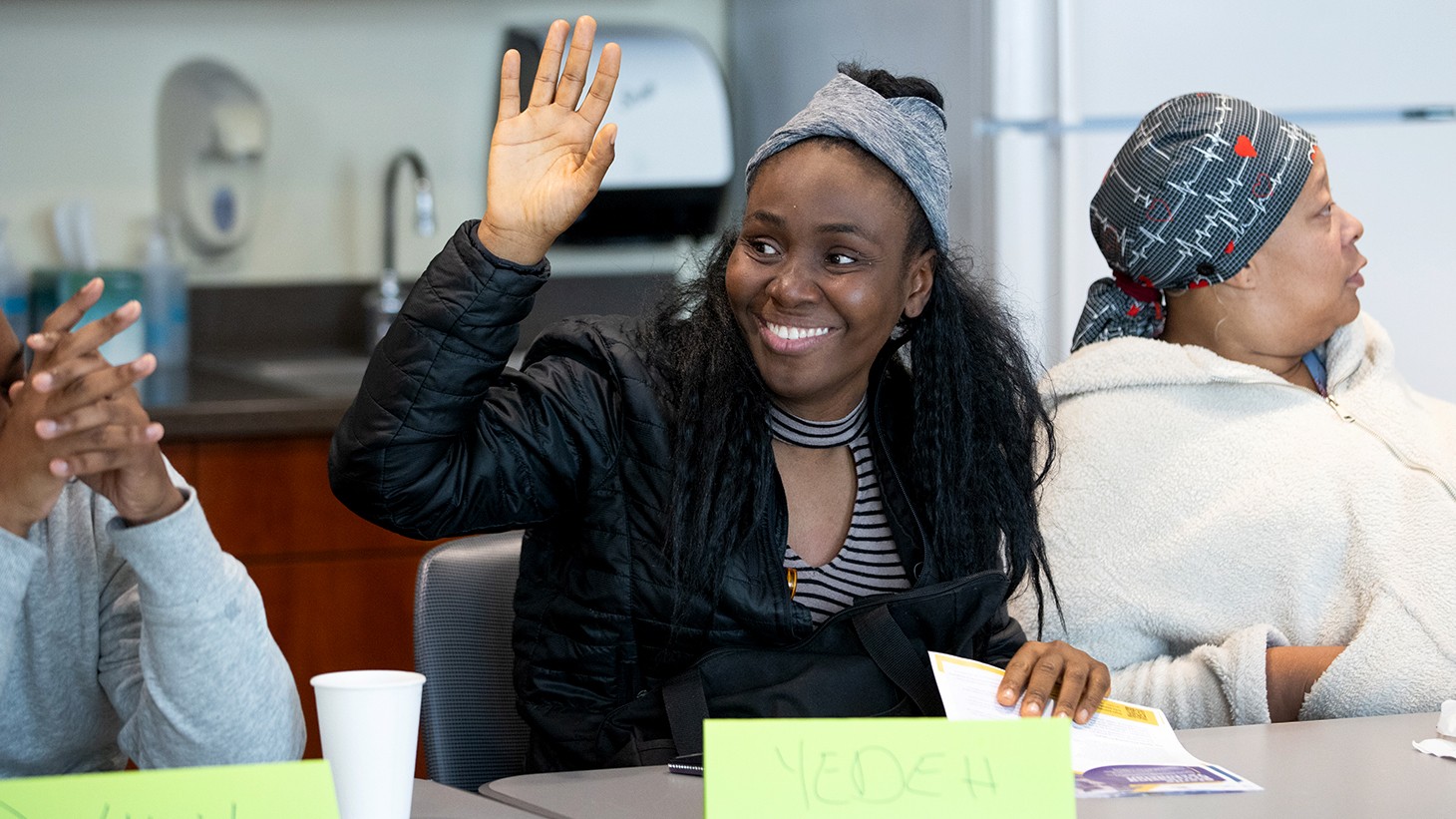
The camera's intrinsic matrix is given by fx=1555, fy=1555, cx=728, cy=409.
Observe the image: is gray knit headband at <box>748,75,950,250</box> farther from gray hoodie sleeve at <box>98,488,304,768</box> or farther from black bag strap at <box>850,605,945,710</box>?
gray hoodie sleeve at <box>98,488,304,768</box>

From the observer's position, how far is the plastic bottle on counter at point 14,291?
280cm

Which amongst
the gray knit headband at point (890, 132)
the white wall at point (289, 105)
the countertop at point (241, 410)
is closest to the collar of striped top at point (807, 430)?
the gray knit headband at point (890, 132)

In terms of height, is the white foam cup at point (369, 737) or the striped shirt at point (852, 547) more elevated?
the white foam cup at point (369, 737)

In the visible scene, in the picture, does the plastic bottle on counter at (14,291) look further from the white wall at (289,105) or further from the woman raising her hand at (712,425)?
the woman raising her hand at (712,425)

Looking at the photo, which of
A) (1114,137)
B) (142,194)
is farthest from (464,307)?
(142,194)

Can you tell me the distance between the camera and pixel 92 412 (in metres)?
0.99

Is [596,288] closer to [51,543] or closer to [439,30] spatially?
[439,30]

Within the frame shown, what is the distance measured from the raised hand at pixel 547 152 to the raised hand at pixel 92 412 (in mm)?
320

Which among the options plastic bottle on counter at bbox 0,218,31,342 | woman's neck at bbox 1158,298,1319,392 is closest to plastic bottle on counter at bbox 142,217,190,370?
plastic bottle on counter at bbox 0,218,31,342

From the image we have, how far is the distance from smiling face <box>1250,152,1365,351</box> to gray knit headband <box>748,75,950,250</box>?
50 cm

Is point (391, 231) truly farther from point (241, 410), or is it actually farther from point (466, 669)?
point (466, 669)

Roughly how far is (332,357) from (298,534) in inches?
24.0

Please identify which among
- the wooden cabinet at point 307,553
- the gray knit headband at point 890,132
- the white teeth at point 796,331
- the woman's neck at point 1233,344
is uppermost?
the gray knit headband at point 890,132

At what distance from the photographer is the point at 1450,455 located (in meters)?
1.71
